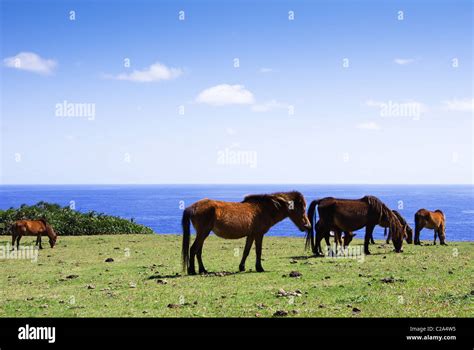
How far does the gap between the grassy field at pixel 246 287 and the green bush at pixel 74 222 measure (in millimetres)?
17458

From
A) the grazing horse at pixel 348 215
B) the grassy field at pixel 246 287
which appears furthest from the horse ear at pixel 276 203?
the grazing horse at pixel 348 215

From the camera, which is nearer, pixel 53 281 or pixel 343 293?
pixel 343 293

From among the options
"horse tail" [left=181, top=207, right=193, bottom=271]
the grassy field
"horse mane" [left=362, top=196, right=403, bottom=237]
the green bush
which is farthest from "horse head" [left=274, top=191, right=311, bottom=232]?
the green bush

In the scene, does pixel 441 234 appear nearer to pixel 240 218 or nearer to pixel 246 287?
pixel 240 218

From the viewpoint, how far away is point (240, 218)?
16.9 meters

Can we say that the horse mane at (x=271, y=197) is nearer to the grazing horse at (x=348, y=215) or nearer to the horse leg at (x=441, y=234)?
the grazing horse at (x=348, y=215)

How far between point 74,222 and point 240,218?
1069 inches

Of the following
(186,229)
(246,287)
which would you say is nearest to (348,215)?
(186,229)

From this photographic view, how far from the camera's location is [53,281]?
16.3m

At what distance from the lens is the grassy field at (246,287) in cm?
1133

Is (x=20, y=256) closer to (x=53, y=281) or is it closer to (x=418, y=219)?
(x=53, y=281)

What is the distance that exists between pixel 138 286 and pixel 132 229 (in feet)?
92.2
